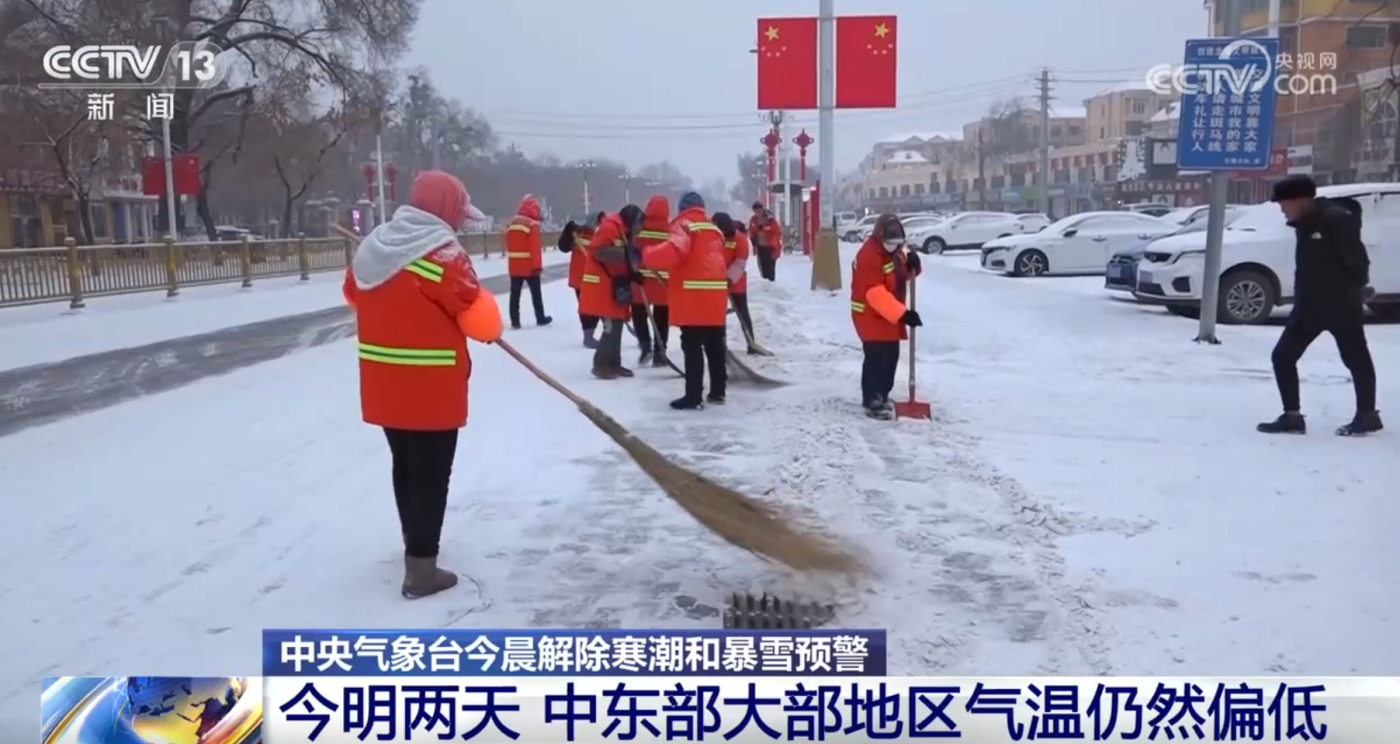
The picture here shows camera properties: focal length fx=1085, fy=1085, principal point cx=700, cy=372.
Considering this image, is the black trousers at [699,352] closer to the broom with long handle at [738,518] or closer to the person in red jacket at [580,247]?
the person in red jacket at [580,247]

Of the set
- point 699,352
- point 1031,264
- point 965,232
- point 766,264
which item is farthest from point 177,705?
point 965,232

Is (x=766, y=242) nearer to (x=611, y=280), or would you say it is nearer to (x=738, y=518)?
(x=611, y=280)

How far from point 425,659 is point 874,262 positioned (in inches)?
143

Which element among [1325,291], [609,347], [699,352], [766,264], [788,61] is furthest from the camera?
[766,264]

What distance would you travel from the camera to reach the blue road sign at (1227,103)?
393 cm

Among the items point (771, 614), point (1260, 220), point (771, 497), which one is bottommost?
point (771, 497)

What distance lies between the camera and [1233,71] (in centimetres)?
430

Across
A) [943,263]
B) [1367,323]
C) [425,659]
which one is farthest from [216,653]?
[943,263]

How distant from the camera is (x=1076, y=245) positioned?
50.5ft

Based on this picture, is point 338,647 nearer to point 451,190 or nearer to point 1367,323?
point 451,190

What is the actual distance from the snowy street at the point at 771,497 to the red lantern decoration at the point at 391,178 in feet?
3.52

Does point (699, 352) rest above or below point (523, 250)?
below

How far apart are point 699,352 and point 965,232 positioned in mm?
11408

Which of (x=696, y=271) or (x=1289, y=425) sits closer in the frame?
(x=1289, y=425)
